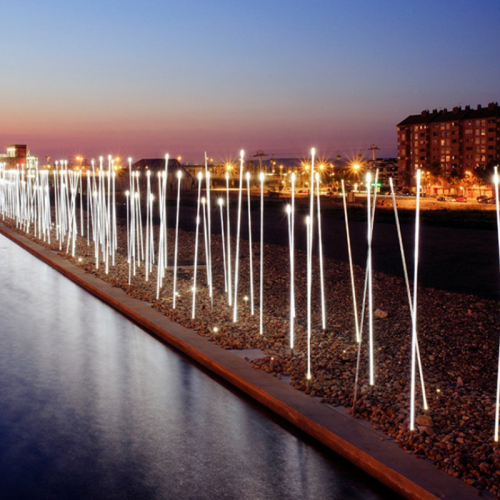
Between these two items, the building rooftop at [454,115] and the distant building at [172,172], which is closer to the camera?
the distant building at [172,172]

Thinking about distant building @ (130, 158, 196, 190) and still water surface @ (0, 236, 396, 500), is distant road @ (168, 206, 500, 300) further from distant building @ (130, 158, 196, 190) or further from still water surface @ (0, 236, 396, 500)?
distant building @ (130, 158, 196, 190)

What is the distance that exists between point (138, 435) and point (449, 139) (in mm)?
153489

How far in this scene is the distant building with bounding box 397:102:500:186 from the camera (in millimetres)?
142375

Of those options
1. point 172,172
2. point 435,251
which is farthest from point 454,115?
point 435,251

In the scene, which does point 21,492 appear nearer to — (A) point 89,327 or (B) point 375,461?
(B) point 375,461

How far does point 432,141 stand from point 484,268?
483 feet

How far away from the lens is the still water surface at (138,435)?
4.22m

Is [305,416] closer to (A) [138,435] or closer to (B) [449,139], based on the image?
(A) [138,435]

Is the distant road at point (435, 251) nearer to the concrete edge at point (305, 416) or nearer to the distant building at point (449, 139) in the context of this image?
the concrete edge at point (305, 416)

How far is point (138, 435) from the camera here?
5098 mm

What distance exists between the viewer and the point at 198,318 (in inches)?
343

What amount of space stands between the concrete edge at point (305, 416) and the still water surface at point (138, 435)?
0.09 meters

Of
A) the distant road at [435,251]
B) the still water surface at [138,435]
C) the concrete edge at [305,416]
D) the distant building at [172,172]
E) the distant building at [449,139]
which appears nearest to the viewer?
the concrete edge at [305,416]

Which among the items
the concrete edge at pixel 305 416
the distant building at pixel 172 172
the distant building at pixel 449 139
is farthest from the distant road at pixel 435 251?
the distant building at pixel 449 139
